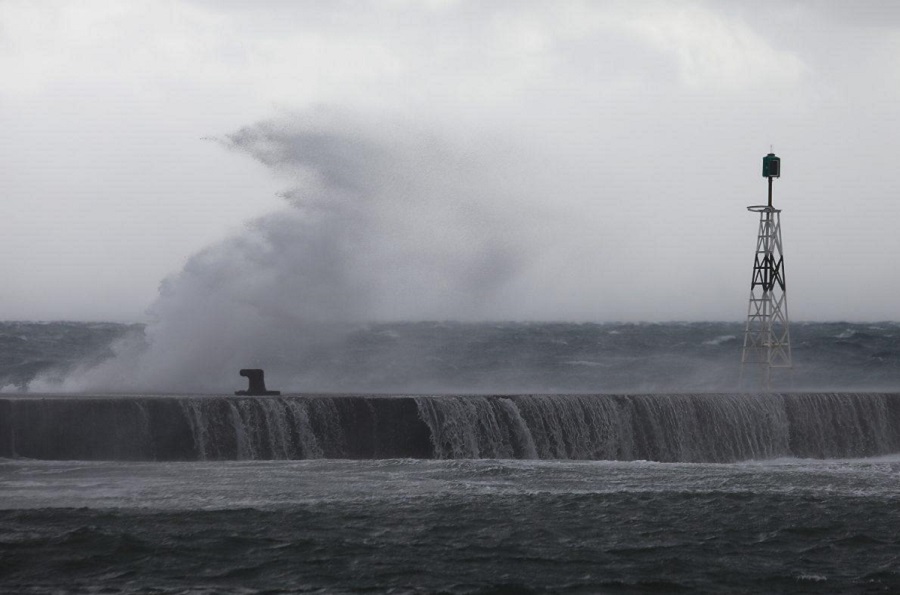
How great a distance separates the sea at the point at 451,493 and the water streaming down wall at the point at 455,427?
3 centimetres

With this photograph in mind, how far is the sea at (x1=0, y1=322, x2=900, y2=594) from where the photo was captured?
10.4 m

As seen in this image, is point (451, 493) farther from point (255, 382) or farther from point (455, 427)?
point (255, 382)

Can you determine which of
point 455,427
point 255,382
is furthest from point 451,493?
point 255,382

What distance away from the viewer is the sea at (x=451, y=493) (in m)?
10.4

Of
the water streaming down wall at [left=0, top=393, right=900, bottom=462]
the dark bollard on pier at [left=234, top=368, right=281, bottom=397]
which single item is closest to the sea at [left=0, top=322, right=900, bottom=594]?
the water streaming down wall at [left=0, top=393, right=900, bottom=462]

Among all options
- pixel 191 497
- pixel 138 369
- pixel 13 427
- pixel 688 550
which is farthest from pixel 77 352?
pixel 688 550

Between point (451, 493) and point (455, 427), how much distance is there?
399cm

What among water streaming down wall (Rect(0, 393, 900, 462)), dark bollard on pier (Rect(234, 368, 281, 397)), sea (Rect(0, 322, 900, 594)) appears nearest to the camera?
sea (Rect(0, 322, 900, 594))

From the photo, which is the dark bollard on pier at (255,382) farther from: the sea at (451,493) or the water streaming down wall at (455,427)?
the sea at (451,493)

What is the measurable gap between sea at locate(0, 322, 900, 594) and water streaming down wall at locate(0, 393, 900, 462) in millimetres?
32

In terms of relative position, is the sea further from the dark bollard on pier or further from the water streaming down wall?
the dark bollard on pier

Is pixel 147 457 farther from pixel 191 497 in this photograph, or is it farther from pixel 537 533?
pixel 537 533

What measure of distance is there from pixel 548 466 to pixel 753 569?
6506 millimetres

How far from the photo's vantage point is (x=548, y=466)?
56.0 ft
